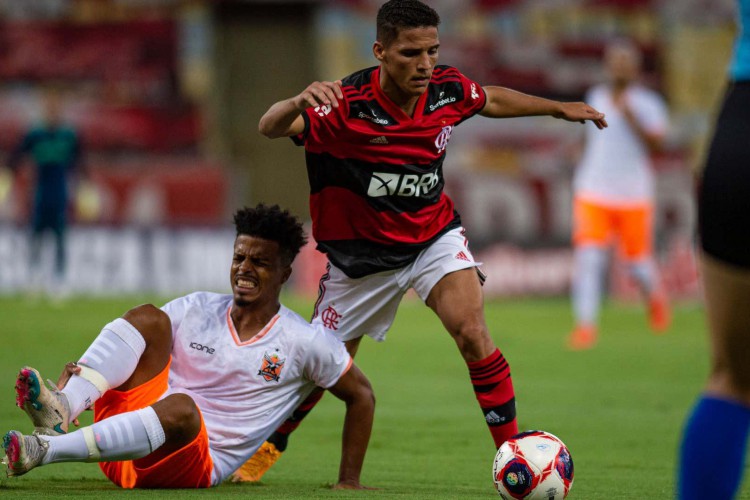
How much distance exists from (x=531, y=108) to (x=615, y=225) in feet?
21.8

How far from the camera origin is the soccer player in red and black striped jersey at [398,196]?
17.6 ft

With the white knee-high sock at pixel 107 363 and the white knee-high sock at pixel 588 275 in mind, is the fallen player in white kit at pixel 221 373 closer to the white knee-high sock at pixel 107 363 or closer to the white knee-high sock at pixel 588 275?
the white knee-high sock at pixel 107 363

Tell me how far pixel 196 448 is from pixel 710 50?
69.6 ft

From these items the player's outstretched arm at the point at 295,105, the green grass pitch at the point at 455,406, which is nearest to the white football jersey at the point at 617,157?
the green grass pitch at the point at 455,406

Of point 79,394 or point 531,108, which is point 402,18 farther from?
point 79,394

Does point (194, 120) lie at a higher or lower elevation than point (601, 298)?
higher

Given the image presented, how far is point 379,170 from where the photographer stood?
5.55m

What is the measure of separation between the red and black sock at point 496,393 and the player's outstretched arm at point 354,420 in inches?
18.3

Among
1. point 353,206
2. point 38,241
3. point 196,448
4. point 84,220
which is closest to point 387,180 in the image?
point 353,206

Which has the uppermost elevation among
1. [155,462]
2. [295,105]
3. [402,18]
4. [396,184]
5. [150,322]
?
[402,18]

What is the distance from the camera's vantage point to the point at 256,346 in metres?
5.12

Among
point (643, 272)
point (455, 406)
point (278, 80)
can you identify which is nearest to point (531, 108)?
point (455, 406)

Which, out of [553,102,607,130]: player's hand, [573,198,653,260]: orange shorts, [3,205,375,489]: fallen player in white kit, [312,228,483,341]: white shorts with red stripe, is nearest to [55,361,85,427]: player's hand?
[3,205,375,489]: fallen player in white kit

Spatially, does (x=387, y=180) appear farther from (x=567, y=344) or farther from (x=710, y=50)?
(x=710, y=50)
